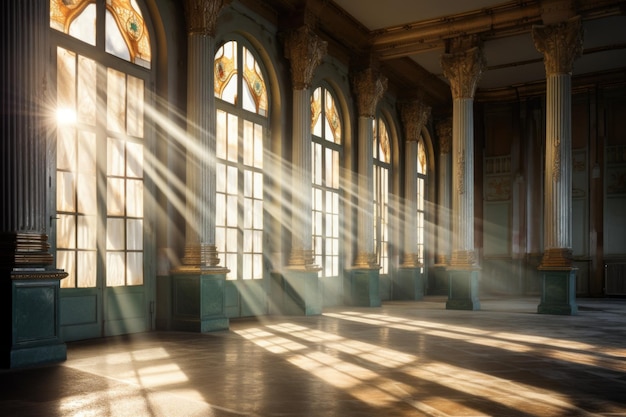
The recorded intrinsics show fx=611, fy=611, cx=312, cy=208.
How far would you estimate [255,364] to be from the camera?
6.16 m

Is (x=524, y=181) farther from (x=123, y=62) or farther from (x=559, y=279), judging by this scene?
(x=123, y=62)

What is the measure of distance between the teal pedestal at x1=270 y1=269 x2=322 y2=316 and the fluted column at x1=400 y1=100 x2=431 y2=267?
6.32 meters

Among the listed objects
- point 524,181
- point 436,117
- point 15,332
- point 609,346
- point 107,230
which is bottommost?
point 609,346

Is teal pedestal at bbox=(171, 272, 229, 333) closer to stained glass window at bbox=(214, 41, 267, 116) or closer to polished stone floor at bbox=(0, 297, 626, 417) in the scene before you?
polished stone floor at bbox=(0, 297, 626, 417)

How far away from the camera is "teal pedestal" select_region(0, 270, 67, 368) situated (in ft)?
19.1

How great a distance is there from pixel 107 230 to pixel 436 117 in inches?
551

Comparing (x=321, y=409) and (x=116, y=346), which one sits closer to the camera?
(x=321, y=409)

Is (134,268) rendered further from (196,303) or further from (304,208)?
(304,208)

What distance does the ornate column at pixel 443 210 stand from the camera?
19.8 metres

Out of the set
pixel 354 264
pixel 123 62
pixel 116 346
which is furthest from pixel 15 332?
pixel 354 264

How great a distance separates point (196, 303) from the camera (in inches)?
347

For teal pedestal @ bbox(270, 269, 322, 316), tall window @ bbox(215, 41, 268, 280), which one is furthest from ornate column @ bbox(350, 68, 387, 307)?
tall window @ bbox(215, 41, 268, 280)

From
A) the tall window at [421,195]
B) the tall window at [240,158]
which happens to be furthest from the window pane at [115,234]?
the tall window at [421,195]

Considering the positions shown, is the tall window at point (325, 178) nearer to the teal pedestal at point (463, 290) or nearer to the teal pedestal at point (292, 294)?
the teal pedestal at point (292, 294)
